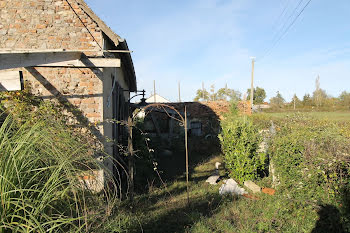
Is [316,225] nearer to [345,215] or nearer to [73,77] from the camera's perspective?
[345,215]

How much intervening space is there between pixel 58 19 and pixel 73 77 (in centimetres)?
125

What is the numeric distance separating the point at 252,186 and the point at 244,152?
971mm

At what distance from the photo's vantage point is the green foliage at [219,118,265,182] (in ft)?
22.0

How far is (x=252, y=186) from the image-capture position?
20.6 feet

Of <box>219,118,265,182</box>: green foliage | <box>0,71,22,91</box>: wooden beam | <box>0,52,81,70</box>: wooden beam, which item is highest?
<box>0,52,81,70</box>: wooden beam

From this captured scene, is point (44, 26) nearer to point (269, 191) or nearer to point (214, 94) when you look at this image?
point (269, 191)

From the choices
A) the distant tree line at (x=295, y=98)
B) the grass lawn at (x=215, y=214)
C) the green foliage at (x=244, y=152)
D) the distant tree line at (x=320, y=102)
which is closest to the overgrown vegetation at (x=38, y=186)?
the grass lawn at (x=215, y=214)

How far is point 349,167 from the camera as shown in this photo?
360cm

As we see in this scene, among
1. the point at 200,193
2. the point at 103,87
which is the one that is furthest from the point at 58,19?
the point at 200,193

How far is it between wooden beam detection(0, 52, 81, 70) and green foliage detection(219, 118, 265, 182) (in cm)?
476

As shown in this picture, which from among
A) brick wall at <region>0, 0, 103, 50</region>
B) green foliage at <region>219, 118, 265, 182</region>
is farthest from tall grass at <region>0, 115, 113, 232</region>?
green foliage at <region>219, 118, 265, 182</region>

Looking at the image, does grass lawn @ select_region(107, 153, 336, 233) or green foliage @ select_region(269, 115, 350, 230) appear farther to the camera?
grass lawn @ select_region(107, 153, 336, 233)

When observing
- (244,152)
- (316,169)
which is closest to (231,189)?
(244,152)

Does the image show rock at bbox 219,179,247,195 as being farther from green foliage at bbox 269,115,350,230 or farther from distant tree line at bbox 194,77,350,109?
distant tree line at bbox 194,77,350,109
